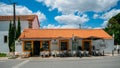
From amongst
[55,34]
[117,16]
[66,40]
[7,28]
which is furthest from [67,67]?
[117,16]

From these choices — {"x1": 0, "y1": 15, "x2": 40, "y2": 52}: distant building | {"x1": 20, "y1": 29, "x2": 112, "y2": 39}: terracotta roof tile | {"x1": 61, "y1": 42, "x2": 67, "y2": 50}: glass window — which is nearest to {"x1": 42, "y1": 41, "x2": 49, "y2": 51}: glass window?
{"x1": 20, "y1": 29, "x2": 112, "y2": 39}: terracotta roof tile

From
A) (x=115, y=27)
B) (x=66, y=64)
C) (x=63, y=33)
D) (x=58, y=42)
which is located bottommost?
(x=66, y=64)

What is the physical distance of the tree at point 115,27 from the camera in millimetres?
54812

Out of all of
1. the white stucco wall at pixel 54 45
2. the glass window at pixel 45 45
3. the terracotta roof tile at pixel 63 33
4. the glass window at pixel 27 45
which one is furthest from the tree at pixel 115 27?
the glass window at pixel 27 45

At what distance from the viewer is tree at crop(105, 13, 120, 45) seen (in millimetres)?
54812

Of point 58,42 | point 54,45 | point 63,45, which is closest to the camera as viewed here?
point 58,42

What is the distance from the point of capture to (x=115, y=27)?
58000 mm

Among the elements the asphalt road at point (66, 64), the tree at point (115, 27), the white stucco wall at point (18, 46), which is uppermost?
the tree at point (115, 27)

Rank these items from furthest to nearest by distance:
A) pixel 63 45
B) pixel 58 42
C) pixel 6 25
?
1. pixel 6 25
2. pixel 63 45
3. pixel 58 42

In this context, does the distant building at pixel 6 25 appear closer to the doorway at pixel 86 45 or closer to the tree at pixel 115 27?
the doorway at pixel 86 45

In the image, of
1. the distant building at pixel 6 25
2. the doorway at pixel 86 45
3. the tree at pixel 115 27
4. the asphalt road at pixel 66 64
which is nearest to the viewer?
the asphalt road at pixel 66 64

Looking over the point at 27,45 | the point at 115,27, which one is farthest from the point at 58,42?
the point at 115,27

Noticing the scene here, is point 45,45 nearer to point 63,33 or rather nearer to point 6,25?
point 63,33

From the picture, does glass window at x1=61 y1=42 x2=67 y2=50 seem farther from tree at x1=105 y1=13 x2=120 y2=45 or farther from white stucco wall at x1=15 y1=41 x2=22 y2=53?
tree at x1=105 y1=13 x2=120 y2=45
